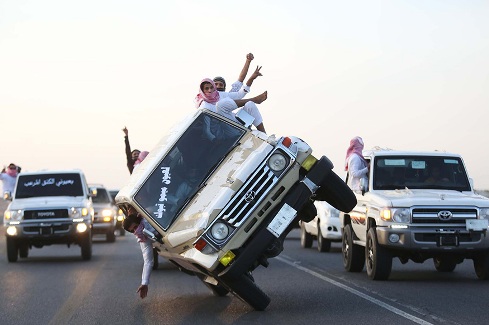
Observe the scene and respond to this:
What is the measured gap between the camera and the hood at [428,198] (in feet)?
57.9

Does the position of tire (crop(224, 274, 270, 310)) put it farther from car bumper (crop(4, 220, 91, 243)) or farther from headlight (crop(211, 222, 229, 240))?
car bumper (crop(4, 220, 91, 243))

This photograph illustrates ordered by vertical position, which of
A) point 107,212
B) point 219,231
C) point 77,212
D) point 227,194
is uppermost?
point 227,194

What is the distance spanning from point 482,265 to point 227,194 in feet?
21.3

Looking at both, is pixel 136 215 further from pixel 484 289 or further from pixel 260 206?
pixel 484 289

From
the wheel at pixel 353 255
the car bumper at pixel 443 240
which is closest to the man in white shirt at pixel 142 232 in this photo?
the car bumper at pixel 443 240

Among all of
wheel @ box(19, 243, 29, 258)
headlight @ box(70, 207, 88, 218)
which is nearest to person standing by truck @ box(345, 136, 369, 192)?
headlight @ box(70, 207, 88, 218)

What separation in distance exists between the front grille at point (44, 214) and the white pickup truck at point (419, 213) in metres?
9.26

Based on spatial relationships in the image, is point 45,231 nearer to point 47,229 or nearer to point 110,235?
point 47,229

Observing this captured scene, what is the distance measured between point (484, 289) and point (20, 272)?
9.82 m

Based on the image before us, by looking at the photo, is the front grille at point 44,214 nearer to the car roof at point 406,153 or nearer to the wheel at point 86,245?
the wheel at point 86,245

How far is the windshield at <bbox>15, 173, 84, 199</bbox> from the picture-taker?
90.9 feet

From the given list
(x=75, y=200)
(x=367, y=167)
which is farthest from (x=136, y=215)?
(x=75, y=200)

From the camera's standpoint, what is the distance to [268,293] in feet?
54.0

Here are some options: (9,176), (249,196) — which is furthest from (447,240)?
(9,176)
